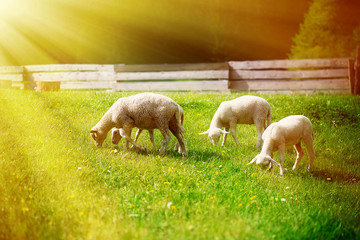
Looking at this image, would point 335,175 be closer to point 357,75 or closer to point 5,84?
point 357,75

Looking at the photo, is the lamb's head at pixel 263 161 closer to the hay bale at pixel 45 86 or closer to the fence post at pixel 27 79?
the hay bale at pixel 45 86

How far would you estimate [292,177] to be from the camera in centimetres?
543

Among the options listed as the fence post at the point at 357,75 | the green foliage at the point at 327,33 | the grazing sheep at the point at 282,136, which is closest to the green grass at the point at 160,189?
the grazing sheep at the point at 282,136

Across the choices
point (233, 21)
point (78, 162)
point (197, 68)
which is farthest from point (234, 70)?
point (233, 21)

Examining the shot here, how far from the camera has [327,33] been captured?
20312 millimetres

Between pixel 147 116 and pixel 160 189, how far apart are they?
79.2 inches

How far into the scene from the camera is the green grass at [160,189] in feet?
11.0

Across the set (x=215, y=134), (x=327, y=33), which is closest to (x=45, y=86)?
(x=215, y=134)

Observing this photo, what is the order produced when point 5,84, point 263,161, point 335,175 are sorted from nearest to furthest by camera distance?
point 263,161 → point 335,175 → point 5,84

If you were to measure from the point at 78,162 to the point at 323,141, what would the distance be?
579cm

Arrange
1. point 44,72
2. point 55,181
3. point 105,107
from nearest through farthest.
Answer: point 55,181 < point 105,107 < point 44,72

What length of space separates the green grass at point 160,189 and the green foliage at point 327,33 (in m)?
14.1

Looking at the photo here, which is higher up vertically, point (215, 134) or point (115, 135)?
point (115, 135)

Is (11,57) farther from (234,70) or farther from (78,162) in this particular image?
(78,162)
